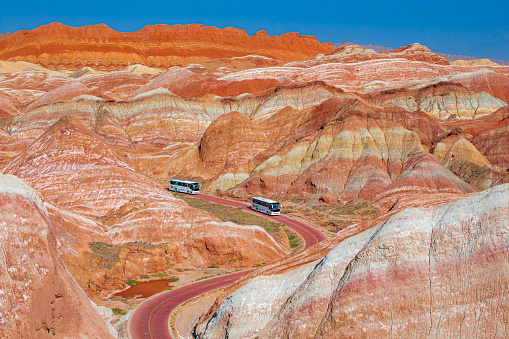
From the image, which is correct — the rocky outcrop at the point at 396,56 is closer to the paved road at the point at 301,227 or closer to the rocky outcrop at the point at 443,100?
the rocky outcrop at the point at 443,100

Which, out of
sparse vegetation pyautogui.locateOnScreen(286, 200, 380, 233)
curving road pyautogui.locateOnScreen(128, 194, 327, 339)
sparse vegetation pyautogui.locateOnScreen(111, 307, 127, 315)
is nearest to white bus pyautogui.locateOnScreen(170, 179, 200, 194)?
sparse vegetation pyautogui.locateOnScreen(286, 200, 380, 233)

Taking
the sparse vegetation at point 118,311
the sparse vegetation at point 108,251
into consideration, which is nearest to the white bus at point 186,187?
the sparse vegetation at point 108,251

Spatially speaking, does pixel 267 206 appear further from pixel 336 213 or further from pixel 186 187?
pixel 186 187

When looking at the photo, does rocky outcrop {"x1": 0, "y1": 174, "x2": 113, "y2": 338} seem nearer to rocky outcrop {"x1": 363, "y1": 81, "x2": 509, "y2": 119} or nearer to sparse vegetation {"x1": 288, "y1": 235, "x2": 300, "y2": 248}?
sparse vegetation {"x1": 288, "y1": 235, "x2": 300, "y2": 248}

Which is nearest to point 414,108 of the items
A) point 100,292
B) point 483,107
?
point 483,107

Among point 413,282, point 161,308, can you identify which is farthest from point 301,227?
point 413,282

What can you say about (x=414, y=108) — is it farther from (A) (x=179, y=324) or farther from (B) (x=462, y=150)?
(A) (x=179, y=324)
